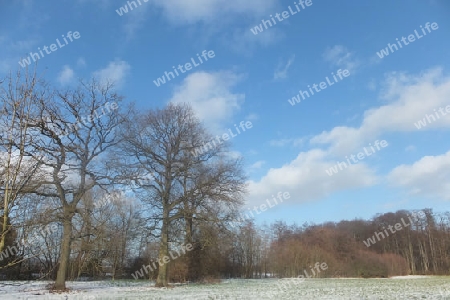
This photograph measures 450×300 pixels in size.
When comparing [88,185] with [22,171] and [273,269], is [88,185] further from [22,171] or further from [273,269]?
[273,269]

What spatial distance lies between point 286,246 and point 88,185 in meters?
47.6

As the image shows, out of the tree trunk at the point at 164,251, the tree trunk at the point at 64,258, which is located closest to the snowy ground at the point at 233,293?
the tree trunk at the point at 64,258

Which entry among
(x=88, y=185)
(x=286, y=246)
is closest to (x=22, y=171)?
(x=88, y=185)

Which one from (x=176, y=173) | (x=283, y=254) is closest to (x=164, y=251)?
(x=176, y=173)

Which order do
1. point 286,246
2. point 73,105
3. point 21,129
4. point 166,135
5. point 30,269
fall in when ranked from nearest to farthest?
point 21,129, point 73,105, point 166,135, point 30,269, point 286,246

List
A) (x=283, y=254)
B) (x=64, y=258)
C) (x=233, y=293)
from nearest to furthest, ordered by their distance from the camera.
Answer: (x=233, y=293) < (x=64, y=258) < (x=283, y=254)

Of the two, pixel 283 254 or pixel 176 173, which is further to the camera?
pixel 283 254

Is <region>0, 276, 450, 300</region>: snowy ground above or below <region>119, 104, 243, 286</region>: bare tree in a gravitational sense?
below

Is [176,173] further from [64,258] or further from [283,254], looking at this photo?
[283,254]

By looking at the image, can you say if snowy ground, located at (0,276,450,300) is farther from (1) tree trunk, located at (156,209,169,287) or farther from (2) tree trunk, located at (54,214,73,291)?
(1) tree trunk, located at (156,209,169,287)

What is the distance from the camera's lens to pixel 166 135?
2666 centimetres

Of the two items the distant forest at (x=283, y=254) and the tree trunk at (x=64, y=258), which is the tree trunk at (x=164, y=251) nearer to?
the distant forest at (x=283, y=254)

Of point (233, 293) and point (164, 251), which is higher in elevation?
point (164, 251)

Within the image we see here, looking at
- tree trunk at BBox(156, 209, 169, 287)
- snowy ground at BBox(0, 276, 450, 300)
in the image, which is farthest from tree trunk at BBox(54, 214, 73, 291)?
tree trunk at BBox(156, 209, 169, 287)
